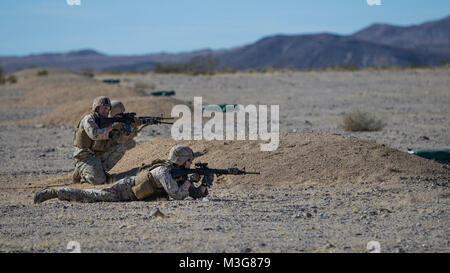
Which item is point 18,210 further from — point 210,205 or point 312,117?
point 312,117

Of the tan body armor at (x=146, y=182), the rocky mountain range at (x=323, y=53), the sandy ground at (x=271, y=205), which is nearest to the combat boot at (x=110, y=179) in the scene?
the sandy ground at (x=271, y=205)

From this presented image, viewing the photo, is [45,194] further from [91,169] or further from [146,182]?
[91,169]

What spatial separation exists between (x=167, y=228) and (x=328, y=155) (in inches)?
137

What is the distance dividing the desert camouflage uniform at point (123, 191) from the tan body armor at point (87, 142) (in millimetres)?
1654

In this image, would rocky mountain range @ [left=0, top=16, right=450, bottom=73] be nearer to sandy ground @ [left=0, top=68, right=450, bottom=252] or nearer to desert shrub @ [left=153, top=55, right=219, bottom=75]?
desert shrub @ [left=153, top=55, right=219, bottom=75]

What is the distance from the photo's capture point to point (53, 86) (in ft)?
93.7

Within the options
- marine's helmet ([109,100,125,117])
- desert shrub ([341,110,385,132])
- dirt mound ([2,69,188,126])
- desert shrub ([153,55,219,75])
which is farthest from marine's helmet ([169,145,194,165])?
desert shrub ([153,55,219,75])

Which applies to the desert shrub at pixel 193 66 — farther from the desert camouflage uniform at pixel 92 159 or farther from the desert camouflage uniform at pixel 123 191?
the desert camouflage uniform at pixel 123 191

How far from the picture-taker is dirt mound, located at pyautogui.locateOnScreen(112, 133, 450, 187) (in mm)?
8891

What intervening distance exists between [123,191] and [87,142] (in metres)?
2.02

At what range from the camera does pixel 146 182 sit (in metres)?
7.59

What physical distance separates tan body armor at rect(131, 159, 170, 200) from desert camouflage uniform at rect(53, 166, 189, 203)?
0.06 metres

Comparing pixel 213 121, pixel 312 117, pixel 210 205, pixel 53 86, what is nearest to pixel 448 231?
pixel 210 205

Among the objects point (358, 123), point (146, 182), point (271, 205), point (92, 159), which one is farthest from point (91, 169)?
point (358, 123)
